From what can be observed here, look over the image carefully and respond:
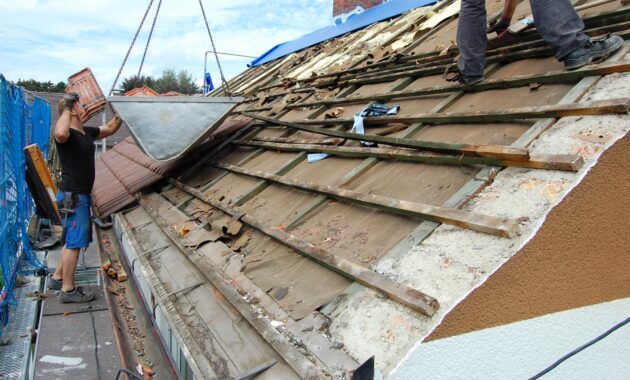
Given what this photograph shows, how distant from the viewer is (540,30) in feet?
9.41

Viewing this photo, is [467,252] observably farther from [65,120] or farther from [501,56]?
[65,120]

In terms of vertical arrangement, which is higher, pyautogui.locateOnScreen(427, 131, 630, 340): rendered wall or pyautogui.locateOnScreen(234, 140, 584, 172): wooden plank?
pyautogui.locateOnScreen(234, 140, 584, 172): wooden plank

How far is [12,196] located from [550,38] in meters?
6.48

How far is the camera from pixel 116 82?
5.21 meters

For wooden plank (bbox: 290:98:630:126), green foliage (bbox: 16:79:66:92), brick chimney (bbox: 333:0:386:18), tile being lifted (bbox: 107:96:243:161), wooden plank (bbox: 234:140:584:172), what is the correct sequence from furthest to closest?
1. green foliage (bbox: 16:79:66:92)
2. brick chimney (bbox: 333:0:386:18)
3. tile being lifted (bbox: 107:96:243:161)
4. wooden plank (bbox: 290:98:630:126)
5. wooden plank (bbox: 234:140:584:172)

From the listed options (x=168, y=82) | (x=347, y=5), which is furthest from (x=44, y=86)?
(x=347, y=5)

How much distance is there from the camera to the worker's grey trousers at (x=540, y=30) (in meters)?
2.61

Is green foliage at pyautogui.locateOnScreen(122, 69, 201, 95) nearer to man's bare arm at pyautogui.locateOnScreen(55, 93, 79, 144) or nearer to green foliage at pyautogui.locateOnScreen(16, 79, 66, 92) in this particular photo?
green foliage at pyautogui.locateOnScreen(16, 79, 66, 92)

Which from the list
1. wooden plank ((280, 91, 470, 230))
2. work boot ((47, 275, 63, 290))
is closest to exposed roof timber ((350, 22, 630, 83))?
wooden plank ((280, 91, 470, 230))

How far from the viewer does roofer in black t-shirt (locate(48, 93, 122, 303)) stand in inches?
191

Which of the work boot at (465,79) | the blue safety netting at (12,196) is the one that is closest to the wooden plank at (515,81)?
the work boot at (465,79)

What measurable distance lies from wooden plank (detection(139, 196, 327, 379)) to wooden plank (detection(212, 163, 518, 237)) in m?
0.80

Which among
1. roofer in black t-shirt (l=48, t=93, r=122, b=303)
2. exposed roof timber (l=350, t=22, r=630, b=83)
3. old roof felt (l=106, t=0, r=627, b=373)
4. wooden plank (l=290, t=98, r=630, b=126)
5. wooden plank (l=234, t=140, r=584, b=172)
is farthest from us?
roofer in black t-shirt (l=48, t=93, r=122, b=303)

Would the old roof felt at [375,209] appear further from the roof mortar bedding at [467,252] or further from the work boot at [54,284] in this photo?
the work boot at [54,284]
